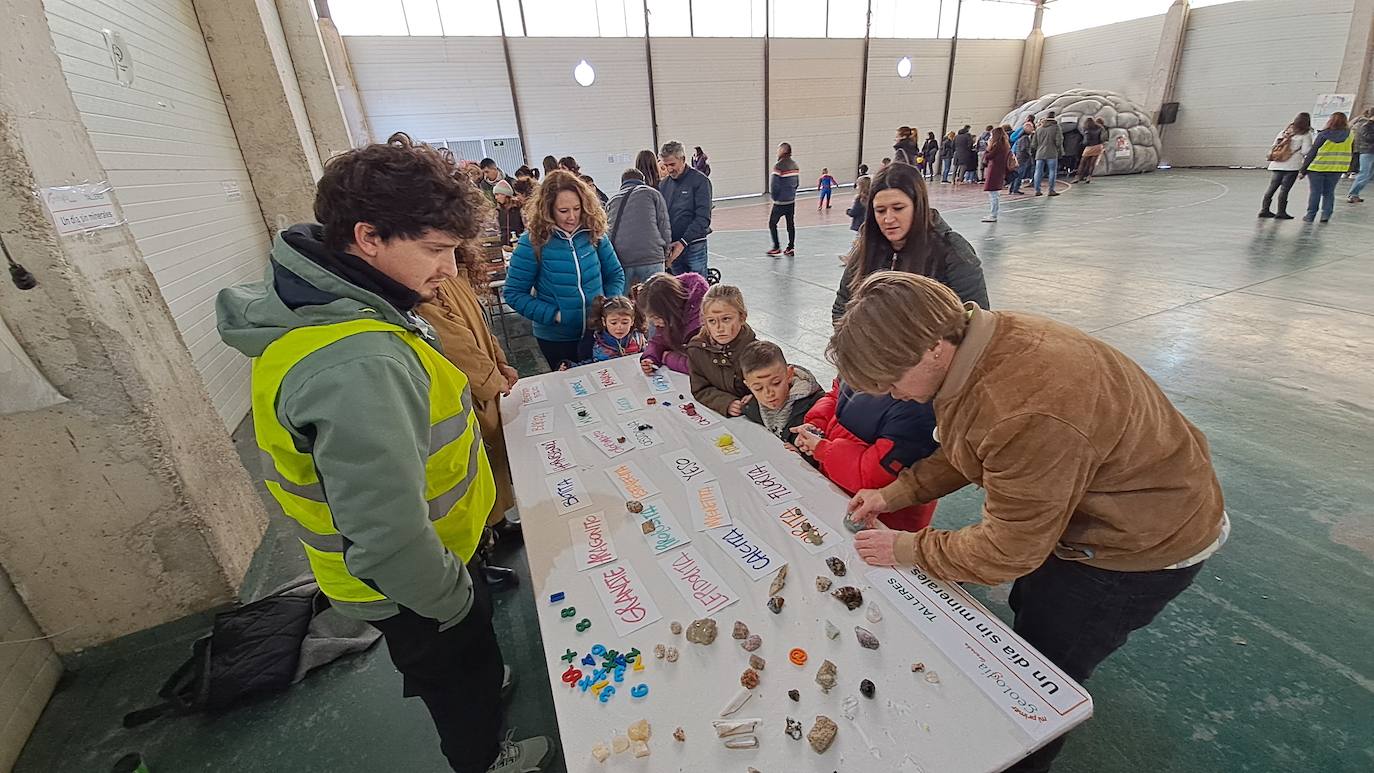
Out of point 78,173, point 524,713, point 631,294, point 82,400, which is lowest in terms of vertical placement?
point 524,713

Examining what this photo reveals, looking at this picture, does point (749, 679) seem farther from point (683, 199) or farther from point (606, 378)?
point (683, 199)

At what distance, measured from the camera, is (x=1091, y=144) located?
13.3 meters

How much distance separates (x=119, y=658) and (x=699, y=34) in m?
15.5

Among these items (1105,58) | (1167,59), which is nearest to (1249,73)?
(1167,59)

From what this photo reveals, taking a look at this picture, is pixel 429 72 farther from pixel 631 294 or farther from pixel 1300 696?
pixel 1300 696

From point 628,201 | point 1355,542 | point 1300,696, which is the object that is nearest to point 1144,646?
point 1300,696

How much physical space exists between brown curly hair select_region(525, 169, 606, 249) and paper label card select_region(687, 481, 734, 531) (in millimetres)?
1777

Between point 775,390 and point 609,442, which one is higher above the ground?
point 775,390

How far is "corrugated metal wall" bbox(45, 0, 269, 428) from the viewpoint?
2582mm

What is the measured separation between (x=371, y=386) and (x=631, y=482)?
871mm

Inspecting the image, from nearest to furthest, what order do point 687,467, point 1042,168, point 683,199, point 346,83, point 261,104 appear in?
point 687,467
point 261,104
point 683,199
point 346,83
point 1042,168

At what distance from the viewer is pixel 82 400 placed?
1750 millimetres

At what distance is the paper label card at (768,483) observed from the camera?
1548 mm

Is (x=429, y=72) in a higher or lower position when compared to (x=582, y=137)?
higher
